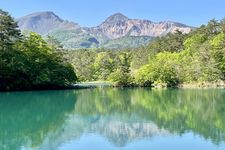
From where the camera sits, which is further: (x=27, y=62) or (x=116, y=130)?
(x=27, y=62)

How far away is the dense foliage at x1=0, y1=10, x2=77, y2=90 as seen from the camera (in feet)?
151

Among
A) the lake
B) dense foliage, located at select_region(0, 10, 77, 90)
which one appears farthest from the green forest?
the lake

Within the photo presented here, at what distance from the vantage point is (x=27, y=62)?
160 ft

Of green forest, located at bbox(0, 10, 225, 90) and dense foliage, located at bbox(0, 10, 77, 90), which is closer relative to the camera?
dense foliage, located at bbox(0, 10, 77, 90)

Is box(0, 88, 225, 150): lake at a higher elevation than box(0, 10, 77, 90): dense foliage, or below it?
below

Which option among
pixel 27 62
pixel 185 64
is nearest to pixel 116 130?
pixel 27 62

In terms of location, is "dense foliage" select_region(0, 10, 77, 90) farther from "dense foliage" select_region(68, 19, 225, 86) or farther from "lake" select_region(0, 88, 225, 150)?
"lake" select_region(0, 88, 225, 150)

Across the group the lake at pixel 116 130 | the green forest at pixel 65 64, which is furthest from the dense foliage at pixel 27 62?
the lake at pixel 116 130

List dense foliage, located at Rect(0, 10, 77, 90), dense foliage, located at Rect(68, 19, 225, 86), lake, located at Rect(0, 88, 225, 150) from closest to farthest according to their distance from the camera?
lake, located at Rect(0, 88, 225, 150) → dense foliage, located at Rect(0, 10, 77, 90) → dense foliage, located at Rect(68, 19, 225, 86)

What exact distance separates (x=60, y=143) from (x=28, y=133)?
2980mm

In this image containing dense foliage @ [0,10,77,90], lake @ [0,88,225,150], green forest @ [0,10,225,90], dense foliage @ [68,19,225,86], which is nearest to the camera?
lake @ [0,88,225,150]

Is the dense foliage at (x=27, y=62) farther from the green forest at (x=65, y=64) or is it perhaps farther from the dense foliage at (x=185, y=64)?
the dense foliage at (x=185, y=64)

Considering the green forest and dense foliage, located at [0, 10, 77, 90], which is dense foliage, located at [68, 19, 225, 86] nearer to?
the green forest

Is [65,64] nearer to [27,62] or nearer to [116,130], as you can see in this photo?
[27,62]
